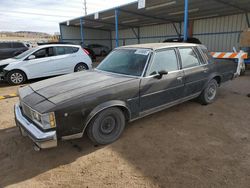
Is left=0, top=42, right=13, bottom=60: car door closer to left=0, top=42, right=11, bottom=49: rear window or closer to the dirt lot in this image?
left=0, top=42, right=11, bottom=49: rear window

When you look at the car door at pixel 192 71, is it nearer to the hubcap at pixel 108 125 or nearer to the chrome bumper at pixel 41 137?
the hubcap at pixel 108 125

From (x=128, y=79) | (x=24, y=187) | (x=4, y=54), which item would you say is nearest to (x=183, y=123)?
(x=128, y=79)

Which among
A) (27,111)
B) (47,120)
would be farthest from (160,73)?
(27,111)

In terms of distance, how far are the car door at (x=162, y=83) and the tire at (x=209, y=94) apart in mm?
953

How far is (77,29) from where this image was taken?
22078 millimetres

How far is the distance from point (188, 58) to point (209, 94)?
1.30 meters

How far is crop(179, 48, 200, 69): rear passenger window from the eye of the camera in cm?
391

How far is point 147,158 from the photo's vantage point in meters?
2.64

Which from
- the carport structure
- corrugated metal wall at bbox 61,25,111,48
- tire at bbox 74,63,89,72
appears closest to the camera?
tire at bbox 74,63,89,72

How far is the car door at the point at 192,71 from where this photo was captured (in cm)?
391

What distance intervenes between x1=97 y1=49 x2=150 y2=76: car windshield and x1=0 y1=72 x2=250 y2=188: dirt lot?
1.13 metres

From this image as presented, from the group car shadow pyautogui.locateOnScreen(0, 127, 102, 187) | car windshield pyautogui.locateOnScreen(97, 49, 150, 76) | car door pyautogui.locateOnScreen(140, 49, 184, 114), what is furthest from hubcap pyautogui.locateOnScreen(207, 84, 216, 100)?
car shadow pyautogui.locateOnScreen(0, 127, 102, 187)

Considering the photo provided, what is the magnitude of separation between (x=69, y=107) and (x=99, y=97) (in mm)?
465

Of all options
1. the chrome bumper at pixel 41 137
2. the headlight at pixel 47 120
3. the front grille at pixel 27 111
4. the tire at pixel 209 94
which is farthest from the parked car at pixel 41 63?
the tire at pixel 209 94
